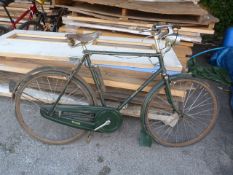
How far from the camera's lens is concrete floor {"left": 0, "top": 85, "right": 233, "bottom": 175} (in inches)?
92.0

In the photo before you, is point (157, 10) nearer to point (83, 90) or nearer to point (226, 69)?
point (83, 90)

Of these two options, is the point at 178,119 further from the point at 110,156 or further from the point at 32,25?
the point at 32,25

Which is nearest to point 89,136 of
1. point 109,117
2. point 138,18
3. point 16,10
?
point 109,117

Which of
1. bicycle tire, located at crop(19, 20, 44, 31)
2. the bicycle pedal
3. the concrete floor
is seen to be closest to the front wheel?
the concrete floor

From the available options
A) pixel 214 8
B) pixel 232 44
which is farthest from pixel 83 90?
pixel 214 8

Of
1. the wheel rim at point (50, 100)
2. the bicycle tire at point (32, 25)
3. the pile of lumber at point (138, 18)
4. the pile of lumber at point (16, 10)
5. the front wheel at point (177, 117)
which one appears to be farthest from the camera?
the pile of lumber at point (16, 10)

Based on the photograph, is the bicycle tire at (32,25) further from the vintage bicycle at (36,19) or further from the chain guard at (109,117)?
the chain guard at (109,117)

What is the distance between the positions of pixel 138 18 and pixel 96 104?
135cm

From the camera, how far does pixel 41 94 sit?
271 centimetres

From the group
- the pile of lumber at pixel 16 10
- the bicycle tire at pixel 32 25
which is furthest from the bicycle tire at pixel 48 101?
the pile of lumber at pixel 16 10

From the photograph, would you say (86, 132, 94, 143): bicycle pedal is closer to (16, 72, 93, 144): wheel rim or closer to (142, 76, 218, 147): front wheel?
(16, 72, 93, 144): wheel rim

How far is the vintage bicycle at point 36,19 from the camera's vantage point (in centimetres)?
364

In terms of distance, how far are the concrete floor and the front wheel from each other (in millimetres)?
145

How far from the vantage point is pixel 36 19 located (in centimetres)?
386
